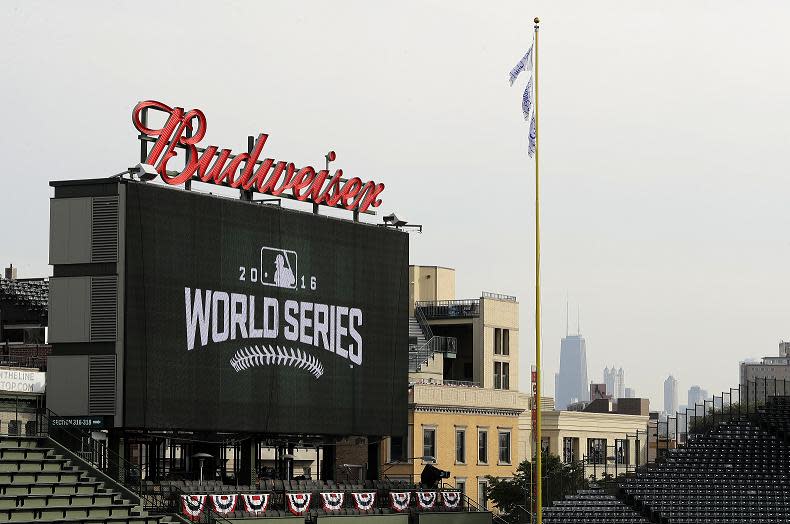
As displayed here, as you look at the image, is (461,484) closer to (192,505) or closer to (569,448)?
(569,448)

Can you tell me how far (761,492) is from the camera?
4909 centimetres

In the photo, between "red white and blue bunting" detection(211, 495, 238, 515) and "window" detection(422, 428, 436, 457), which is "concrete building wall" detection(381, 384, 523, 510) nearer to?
"window" detection(422, 428, 436, 457)

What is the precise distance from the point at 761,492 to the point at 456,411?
20.2 metres

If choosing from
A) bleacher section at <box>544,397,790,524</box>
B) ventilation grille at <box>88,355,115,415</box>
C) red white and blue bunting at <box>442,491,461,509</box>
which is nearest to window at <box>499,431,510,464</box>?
bleacher section at <box>544,397,790,524</box>

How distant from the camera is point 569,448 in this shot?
82812 mm

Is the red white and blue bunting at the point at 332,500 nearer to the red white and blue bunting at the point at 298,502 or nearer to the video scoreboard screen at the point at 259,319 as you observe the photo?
the red white and blue bunting at the point at 298,502

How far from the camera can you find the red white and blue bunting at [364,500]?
144 ft

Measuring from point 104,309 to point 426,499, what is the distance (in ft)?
46.3

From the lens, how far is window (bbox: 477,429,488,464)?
225ft

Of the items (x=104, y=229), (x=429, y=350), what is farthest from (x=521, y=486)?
(x=104, y=229)

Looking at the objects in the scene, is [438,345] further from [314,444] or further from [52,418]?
[52,418]

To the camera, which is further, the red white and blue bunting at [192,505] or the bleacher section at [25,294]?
the bleacher section at [25,294]

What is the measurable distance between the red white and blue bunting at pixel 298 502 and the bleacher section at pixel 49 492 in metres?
6.11

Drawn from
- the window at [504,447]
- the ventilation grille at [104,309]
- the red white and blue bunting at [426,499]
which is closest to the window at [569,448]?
the window at [504,447]
